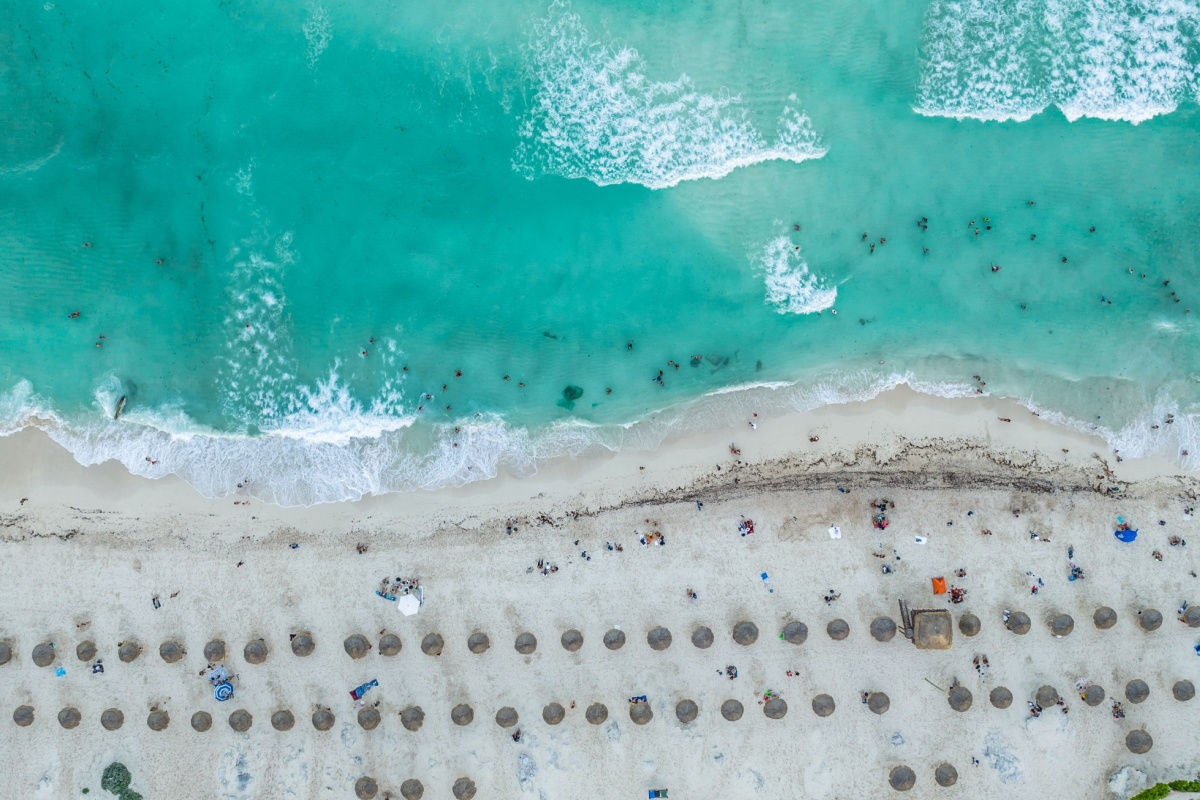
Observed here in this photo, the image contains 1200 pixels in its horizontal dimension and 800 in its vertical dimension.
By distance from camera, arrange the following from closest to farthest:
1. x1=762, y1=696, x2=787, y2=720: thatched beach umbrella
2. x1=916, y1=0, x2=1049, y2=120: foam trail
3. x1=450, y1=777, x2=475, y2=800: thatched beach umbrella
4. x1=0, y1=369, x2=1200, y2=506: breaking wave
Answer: x1=450, y1=777, x2=475, y2=800: thatched beach umbrella → x1=762, y1=696, x2=787, y2=720: thatched beach umbrella → x1=0, y1=369, x2=1200, y2=506: breaking wave → x1=916, y1=0, x2=1049, y2=120: foam trail

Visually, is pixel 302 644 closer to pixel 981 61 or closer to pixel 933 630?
pixel 933 630

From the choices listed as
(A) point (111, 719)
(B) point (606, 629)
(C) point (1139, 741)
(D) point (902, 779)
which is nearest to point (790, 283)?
(B) point (606, 629)

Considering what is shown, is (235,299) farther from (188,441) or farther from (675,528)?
(675,528)

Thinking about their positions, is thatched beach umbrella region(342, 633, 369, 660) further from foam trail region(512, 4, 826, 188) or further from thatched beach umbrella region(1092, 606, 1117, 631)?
thatched beach umbrella region(1092, 606, 1117, 631)

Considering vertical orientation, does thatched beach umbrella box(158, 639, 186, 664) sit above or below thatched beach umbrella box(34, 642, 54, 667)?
below

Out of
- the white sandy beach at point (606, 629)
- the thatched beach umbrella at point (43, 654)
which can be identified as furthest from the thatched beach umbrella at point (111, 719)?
the thatched beach umbrella at point (43, 654)

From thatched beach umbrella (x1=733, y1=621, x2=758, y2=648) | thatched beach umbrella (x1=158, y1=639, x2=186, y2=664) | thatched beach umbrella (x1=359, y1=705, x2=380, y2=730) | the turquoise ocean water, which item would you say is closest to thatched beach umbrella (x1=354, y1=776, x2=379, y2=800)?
thatched beach umbrella (x1=359, y1=705, x2=380, y2=730)
